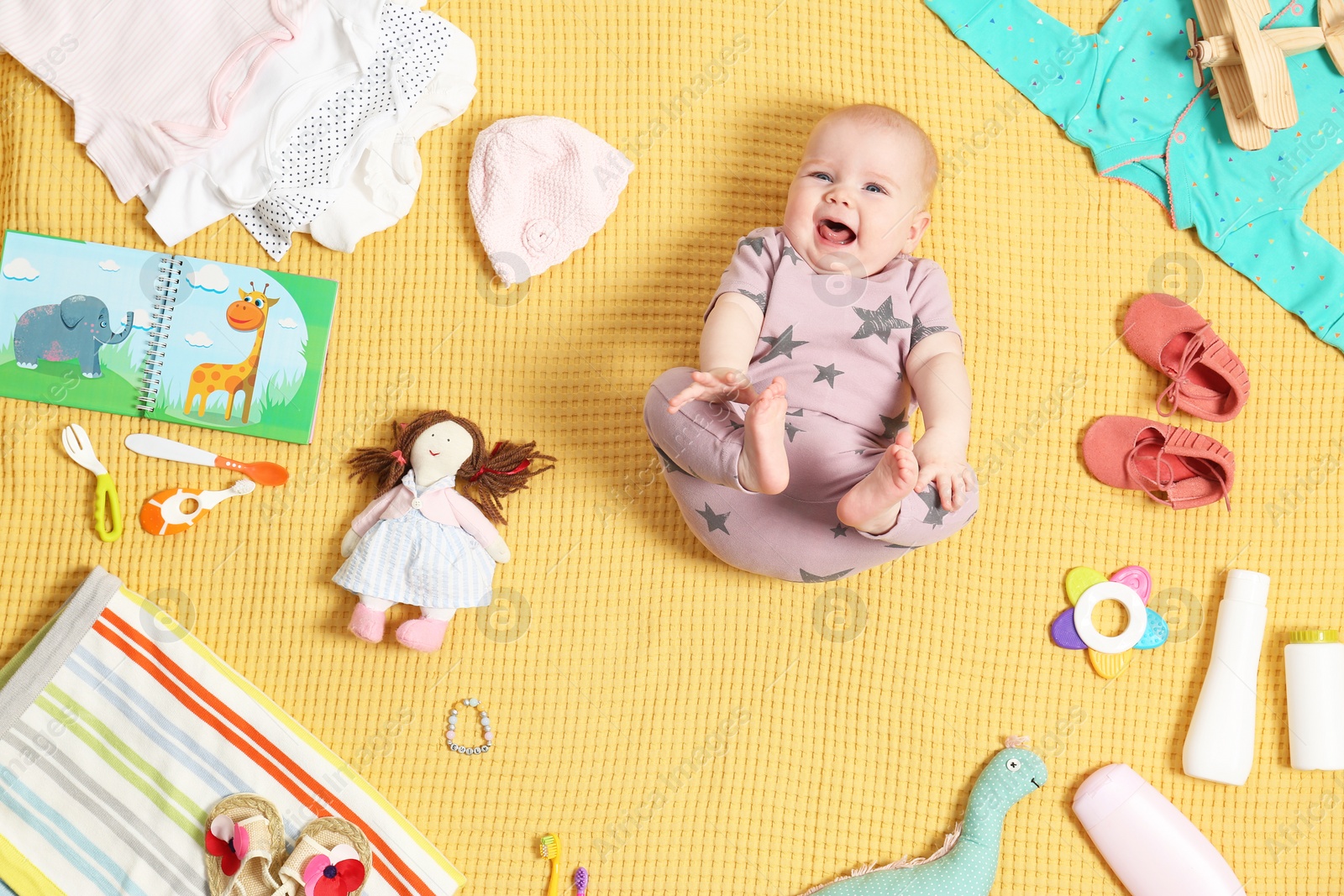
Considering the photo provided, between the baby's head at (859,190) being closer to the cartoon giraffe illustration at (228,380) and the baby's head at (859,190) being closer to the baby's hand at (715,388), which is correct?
the baby's hand at (715,388)

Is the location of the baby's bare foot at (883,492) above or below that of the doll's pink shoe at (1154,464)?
below

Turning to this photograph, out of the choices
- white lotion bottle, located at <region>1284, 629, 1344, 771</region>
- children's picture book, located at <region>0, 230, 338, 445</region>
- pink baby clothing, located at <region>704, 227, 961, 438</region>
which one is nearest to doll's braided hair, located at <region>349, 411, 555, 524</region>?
children's picture book, located at <region>0, 230, 338, 445</region>

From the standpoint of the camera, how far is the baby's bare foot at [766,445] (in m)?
0.83

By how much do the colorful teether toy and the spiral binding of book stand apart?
3.85 ft

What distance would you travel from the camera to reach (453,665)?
→ 1174 mm

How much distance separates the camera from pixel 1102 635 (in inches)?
47.0

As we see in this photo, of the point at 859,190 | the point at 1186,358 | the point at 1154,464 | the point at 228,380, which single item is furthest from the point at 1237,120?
Answer: the point at 228,380

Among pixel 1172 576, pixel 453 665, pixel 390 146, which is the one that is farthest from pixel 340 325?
pixel 1172 576

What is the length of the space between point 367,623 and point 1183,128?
47.7 inches

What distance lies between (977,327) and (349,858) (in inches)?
39.8

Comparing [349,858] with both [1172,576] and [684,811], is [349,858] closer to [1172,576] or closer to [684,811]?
[684,811]

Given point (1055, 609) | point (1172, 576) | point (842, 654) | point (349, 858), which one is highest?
point (1172, 576)

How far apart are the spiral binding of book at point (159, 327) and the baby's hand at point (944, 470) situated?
927mm

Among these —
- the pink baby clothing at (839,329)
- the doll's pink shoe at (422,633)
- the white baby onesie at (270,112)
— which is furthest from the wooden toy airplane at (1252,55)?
the doll's pink shoe at (422,633)
